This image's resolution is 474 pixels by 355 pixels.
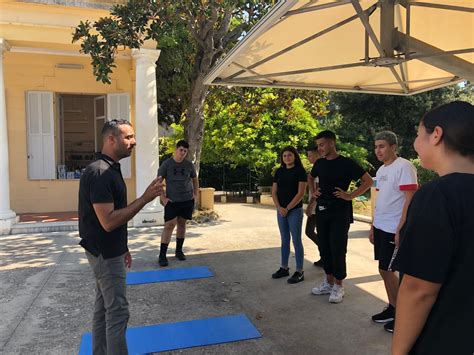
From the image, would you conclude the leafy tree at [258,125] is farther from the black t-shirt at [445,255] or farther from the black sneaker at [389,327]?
the black t-shirt at [445,255]

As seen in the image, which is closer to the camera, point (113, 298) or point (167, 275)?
point (113, 298)

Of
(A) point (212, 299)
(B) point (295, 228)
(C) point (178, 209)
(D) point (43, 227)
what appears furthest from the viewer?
(D) point (43, 227)

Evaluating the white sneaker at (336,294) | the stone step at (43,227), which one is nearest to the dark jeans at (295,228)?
the white sneaker at (336,294)

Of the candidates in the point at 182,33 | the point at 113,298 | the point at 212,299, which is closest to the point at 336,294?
the point at 212,299

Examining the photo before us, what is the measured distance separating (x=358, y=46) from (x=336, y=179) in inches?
79.5

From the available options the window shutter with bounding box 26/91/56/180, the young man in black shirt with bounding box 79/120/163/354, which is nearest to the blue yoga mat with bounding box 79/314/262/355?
the young man in black shirt with bounding box 79/120/163/354

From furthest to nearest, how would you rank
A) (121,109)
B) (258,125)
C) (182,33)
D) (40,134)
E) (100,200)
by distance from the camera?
(258,125)
(121,109)
(40,134)
(182,33)
(100,200)

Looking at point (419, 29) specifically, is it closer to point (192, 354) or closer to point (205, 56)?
point (192, 354)

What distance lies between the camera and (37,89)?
30.9 feet

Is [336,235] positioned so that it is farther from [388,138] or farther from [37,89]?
[37,89]

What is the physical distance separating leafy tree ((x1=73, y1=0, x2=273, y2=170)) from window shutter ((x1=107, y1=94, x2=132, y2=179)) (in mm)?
1150

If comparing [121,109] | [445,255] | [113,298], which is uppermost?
[121,109]

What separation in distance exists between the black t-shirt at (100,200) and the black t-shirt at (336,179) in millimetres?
2278

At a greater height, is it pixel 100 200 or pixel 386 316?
pixel 100 200
